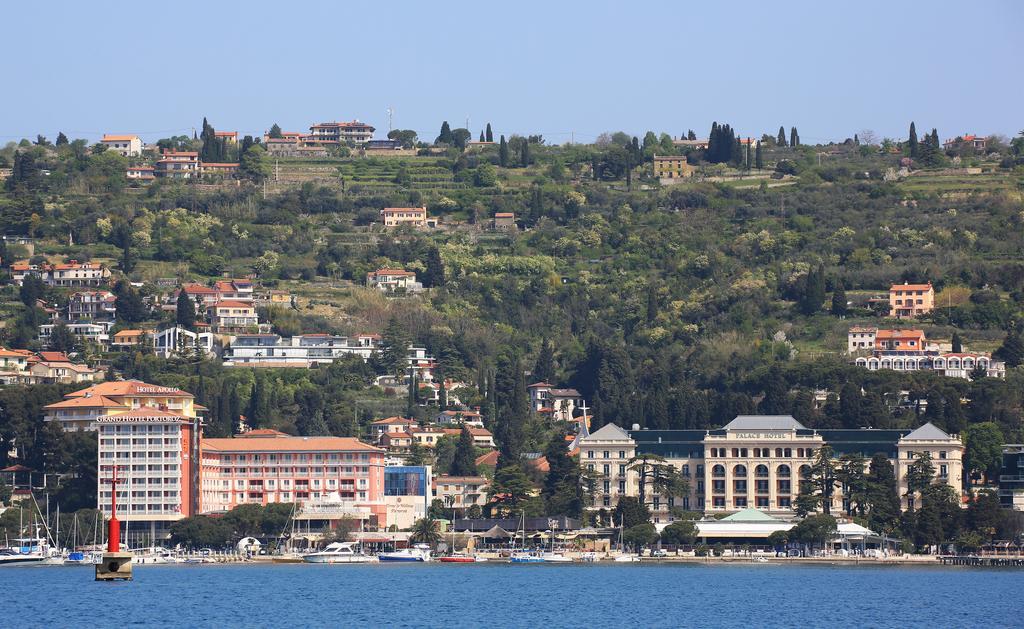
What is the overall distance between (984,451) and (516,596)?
4584cm

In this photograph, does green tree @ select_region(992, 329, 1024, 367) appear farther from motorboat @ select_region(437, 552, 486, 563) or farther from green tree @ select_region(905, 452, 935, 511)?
motorboat @ select_region(437, 552, 486, 563)

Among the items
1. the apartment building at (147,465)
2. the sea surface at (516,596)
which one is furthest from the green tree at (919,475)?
the apartment building at (147,465)

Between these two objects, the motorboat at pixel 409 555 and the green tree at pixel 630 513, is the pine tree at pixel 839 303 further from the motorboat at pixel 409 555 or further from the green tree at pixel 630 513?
the motorboat at pixel 409 555

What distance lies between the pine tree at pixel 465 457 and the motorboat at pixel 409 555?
496 inches

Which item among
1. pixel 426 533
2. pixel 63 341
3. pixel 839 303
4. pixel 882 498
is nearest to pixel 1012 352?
pixel 839 303

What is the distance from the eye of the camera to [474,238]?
190 m

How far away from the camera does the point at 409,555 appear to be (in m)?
120

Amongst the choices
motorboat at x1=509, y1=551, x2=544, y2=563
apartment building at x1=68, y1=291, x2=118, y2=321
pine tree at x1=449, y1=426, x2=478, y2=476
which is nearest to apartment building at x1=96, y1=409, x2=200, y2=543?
pine tree at x1=449, y1=426, x2=478, y2=476

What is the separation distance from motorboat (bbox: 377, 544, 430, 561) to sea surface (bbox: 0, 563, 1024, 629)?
3.00 m

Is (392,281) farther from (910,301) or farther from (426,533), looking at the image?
(426,533)

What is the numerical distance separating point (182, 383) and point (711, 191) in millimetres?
70829

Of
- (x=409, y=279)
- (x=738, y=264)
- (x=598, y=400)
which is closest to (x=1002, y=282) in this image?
(x=738, y=264)

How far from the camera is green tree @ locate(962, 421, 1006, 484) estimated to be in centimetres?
12675

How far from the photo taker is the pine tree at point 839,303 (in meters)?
160
